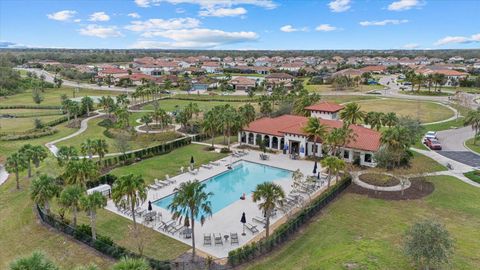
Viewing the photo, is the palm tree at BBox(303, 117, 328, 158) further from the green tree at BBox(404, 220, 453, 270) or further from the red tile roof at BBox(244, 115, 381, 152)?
the green tree at BBox(404, 220, 453, 270)

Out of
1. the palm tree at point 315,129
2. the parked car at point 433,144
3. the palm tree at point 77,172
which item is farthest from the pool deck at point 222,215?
the parked car at point 433,144

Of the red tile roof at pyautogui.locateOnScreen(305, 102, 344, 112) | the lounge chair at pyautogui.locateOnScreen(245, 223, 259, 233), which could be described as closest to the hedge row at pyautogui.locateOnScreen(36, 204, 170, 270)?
the lounge chair at pyautogui.locateOnScreen(245, 223, 259, 233)

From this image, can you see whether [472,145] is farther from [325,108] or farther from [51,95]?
[51,95]

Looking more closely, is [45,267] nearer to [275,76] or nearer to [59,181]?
[59,181]

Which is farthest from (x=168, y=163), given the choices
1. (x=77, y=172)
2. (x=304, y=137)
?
(x=304, y=137)

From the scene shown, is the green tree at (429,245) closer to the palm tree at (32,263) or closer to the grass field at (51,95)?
the palm tree at (32,263)
